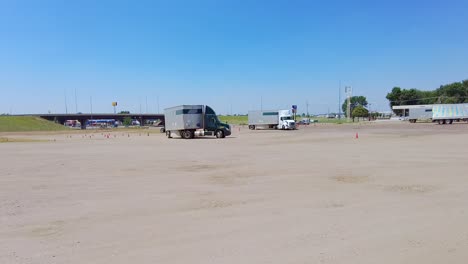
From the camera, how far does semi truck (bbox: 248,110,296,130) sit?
6844 cm

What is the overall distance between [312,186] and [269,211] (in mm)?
3449

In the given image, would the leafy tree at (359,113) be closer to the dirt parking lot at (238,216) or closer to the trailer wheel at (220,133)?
the trailer wheel at (220,133)

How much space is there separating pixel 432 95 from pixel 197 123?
493 ft

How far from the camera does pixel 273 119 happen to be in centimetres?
7031

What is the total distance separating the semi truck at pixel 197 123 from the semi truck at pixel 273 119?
26.8 metres

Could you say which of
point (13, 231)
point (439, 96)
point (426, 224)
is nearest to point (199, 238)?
point (13, 231)

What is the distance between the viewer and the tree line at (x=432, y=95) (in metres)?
148

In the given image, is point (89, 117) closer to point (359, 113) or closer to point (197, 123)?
point (359, 113)

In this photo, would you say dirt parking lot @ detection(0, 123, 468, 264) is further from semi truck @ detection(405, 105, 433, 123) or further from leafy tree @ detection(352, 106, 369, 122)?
leafy tree @ detection(352, 106, 369, 122)

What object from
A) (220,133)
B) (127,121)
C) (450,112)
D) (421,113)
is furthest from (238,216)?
(127,121)

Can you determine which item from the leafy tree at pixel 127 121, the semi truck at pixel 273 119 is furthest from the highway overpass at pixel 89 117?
the semi truck at pixel 273 119

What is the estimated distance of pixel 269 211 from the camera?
317 inches

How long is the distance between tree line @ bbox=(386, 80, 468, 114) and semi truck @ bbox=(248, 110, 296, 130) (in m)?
99.7

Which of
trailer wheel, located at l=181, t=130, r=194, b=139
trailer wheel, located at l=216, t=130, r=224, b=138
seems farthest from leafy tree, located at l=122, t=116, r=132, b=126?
trailer wheel, located at l=216, t=130, r=224, b=138
